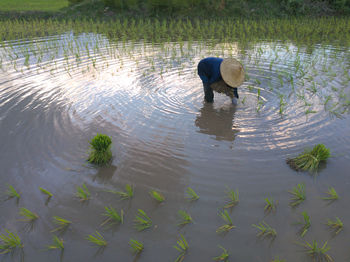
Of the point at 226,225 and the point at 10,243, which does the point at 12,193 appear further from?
the point at 226,225

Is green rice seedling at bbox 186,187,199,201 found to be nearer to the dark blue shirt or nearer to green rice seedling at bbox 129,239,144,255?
green rice seedling at bbox 129,239,144,255

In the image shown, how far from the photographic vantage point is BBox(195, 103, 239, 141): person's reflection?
3236mm

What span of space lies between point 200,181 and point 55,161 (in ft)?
5.52

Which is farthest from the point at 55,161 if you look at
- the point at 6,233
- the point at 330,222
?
the point at 330,222

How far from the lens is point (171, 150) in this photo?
9.50 ft

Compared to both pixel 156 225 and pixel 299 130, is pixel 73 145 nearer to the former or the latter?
pixel 156 225

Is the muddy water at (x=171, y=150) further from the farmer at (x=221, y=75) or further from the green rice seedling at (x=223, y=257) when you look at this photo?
the farmer at (x=221, y=75)

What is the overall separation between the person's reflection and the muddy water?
2 centimetres

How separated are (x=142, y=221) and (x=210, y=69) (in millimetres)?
2479

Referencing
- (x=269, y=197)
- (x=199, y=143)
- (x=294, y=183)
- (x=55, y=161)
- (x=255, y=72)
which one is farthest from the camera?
(x=255, y=72)

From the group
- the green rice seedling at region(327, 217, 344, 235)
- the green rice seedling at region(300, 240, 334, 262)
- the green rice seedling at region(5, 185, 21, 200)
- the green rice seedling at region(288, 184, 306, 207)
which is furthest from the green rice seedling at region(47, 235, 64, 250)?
the green rice seedling at region(327, 217, 344, 235)

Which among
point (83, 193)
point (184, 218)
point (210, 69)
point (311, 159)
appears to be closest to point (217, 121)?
point (210, 69)

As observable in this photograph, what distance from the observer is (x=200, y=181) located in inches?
94.6

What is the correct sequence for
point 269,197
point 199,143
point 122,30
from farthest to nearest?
point 122,30 < point 199,143 < point 269,197
